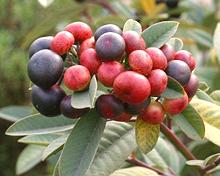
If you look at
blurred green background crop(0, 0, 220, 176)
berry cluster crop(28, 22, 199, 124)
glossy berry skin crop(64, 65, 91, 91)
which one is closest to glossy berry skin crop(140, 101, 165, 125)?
berry cluster crop(28, 22, 199, 124)

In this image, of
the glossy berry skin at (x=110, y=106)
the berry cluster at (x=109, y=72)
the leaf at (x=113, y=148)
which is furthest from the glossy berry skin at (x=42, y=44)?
the leaf at (x=113, y=148)

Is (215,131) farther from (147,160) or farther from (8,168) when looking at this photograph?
(8,168)

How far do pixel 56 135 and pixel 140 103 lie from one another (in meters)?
0.37

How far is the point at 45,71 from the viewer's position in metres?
0.71

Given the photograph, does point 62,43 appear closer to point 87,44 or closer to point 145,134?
point 87,44

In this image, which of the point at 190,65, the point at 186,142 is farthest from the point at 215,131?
the point at 186,142

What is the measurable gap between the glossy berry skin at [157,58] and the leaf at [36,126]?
0.75 ft

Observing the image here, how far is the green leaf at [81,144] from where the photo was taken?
766 mm

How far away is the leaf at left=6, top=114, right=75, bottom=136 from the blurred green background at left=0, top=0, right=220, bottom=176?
0.70 meters

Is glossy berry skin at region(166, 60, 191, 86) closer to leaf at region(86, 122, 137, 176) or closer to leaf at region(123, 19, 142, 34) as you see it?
leaf at region(123, 19, 142, 34)

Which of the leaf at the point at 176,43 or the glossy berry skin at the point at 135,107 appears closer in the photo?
the glossy berry skin at the point at 135,107

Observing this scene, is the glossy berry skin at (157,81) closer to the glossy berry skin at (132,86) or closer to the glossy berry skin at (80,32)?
the glossy berry skin at (132,86)

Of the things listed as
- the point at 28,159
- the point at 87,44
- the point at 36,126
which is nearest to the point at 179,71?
the point at 87,44

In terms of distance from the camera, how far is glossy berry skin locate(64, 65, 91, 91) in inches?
27.9
